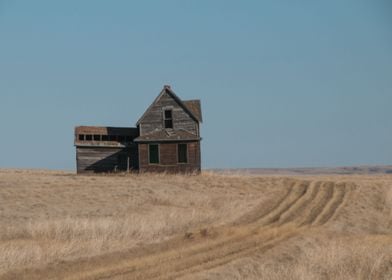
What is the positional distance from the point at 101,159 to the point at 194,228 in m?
26.6

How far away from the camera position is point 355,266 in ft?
49.6

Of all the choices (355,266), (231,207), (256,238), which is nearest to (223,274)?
(355,266)

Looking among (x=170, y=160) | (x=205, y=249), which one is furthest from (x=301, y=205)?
(x=170, y=160)

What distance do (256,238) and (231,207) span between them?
985 cm

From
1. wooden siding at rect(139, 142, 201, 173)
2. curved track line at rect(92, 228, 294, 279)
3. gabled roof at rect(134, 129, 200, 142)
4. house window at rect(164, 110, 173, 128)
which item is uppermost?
house window at rect(164, 110, 173, 128)

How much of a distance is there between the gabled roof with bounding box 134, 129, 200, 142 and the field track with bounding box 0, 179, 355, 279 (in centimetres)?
1455

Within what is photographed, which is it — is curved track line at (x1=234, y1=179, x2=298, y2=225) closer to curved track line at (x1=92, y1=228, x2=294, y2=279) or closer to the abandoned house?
curved track line at (x1=92, y1=228, x2=294, y2=279)

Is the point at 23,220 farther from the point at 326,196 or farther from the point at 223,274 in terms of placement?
the point at 326,196

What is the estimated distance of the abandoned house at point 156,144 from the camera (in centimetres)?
4628

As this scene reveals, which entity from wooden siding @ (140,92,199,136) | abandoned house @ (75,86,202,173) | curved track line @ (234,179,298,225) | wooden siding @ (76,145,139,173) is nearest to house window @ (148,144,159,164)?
abandoned house @ (75,86,202,173)

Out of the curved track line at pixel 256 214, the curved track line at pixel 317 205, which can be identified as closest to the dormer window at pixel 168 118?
the curved track line at pixel 317 205

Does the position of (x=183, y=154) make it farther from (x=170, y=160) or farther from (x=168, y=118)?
(x=168, y=118)

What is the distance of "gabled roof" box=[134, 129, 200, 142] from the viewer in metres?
46.2

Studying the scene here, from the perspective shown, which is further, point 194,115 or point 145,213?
point 194,115
